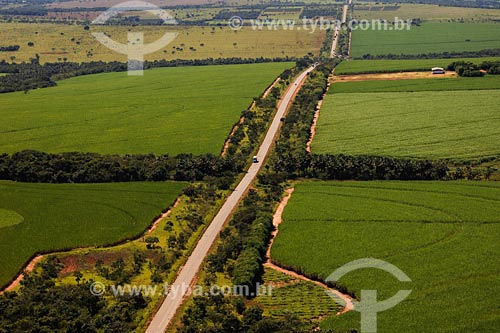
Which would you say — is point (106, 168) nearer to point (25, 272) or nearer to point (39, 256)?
point (39, 256)

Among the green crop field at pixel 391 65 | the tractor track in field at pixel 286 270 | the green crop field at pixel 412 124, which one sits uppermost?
the green crop field at pixel 391 65

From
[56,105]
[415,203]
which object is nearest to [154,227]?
[415,203]

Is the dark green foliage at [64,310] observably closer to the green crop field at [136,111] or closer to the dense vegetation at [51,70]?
the green crop field at [136,111]

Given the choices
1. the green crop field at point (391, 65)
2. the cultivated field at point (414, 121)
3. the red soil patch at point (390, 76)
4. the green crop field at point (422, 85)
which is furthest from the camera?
the green crop field at point (391, 65)

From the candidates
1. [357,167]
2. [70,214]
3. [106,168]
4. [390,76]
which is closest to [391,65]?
[390,76]

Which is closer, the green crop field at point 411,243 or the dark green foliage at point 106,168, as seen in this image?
the green crop field at point 411,243

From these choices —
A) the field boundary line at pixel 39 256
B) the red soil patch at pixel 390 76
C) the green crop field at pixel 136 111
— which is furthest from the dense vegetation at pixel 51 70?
the field boundary line at pixel 39 256

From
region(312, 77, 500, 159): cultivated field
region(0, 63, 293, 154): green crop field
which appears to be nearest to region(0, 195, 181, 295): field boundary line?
region(0, 63, 293, 154): green crop field
